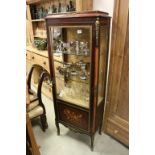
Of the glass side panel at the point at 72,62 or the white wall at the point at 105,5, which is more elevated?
the white wall at the point at 105,5

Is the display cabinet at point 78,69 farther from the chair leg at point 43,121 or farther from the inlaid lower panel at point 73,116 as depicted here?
the chair leg at point 43,121

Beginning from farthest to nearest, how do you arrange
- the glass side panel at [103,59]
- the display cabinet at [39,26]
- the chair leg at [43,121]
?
1. the display cabinet at [39,26]
2. the chair leg at [43,121]
3. the glass side panel at [103,59]

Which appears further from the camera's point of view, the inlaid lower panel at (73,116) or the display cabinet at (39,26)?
the display cabinet at (39,26)

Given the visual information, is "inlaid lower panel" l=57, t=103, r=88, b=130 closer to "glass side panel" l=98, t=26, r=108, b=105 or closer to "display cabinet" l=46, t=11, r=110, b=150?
"display cabinet" l=46, t=11, r=110, b=150

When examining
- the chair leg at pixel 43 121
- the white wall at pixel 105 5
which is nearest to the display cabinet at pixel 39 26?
the white wall at pixel 105 5

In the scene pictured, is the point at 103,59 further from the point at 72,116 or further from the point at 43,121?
the point at 43,121

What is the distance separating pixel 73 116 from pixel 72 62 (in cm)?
67

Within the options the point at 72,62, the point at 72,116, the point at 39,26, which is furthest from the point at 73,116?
the point at 39,26

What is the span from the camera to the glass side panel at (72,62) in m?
1.71

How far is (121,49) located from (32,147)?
1291 mm

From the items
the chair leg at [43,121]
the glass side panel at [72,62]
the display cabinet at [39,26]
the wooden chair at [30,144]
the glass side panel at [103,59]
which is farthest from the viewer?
the display cabinet at [39,26]

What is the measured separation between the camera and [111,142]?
77.4 inches

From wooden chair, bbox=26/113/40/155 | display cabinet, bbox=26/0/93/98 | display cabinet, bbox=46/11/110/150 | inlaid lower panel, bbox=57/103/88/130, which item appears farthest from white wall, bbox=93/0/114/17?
wooden chair, bbox=26/113/40/155
